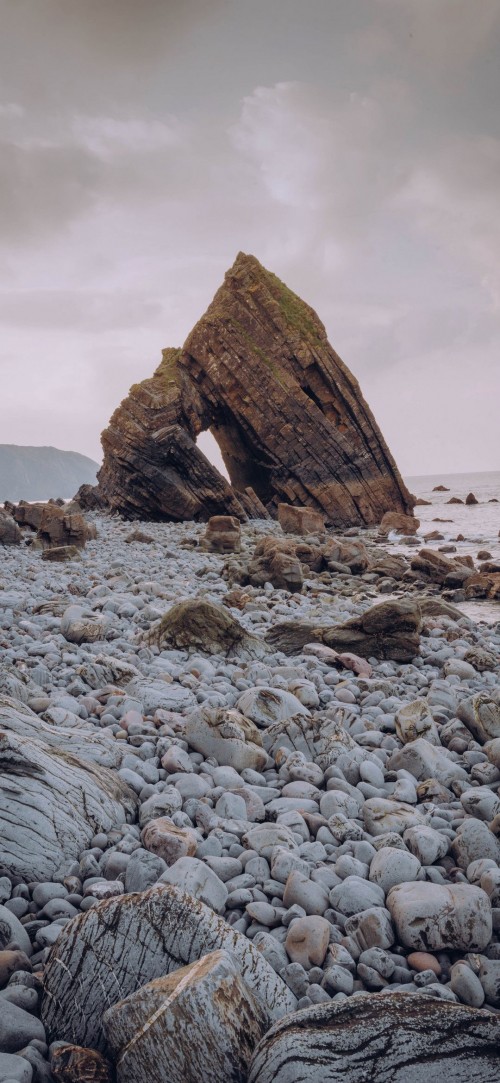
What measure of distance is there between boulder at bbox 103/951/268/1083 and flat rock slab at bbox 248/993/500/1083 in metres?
0.09

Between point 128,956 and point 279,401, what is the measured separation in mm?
26952

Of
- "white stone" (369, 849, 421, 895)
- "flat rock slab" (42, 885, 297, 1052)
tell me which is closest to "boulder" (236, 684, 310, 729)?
"white stone" (369, 849, 421, 895)

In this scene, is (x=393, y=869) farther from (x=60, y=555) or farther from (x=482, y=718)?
(x=60, y=555)

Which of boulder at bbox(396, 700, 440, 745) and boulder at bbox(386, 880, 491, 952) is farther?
boulder at bbox(396, 700, 440, 745)

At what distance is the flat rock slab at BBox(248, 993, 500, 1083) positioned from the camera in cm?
138

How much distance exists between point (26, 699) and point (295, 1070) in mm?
3124

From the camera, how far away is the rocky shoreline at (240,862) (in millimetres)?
1554

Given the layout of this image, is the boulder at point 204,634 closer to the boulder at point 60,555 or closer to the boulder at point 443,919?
the boulder at point 443,919

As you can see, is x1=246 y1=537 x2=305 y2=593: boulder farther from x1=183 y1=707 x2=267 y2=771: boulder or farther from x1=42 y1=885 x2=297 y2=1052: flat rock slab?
x1=42 y1=885 x2=297 y2=1052: flat rock slab

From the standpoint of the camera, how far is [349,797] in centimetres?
322

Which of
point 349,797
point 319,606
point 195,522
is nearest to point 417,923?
point 349,797

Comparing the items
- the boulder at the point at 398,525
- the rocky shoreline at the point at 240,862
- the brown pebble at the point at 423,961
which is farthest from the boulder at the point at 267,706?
the boulder at the point at 398,525

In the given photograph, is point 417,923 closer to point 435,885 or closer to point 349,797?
point 435,885

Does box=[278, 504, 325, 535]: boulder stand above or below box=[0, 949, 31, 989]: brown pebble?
above
